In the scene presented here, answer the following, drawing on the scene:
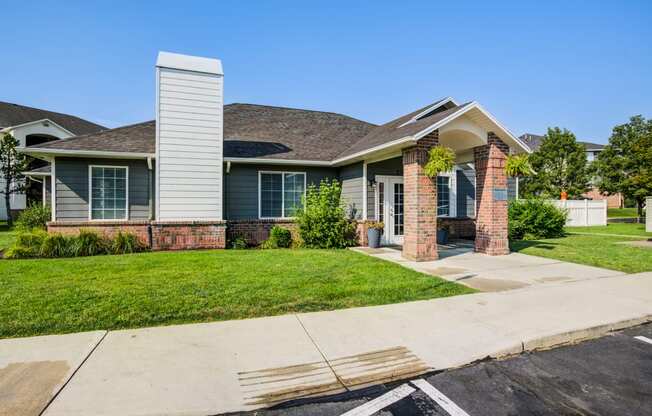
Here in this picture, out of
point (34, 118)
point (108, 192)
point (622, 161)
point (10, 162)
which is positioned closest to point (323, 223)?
point (108, 192)

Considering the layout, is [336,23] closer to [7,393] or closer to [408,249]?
[408,249]

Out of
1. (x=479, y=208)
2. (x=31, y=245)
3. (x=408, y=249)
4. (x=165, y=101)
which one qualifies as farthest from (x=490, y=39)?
(x=31, y=245)

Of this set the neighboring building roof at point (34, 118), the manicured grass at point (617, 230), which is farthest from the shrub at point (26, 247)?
the neighboring building roof at point (34, 118)

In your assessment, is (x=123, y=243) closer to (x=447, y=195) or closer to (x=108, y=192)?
(x=108, y=192)

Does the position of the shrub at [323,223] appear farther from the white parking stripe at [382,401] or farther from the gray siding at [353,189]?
the white parking stripe at [382,401]

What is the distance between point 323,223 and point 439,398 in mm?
8262

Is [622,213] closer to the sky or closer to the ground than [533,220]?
closer to the ground

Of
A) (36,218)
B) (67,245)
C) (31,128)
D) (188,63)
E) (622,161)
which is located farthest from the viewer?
(622,161)

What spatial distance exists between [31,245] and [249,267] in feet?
20.3

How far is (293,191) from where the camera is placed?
12719 mm

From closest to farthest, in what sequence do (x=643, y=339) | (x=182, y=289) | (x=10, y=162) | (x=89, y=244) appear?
(x=643, y=339)
(x=182, y=289)
(x=89, y=244)
(x=10, y=162)

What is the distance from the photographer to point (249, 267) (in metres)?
7.62

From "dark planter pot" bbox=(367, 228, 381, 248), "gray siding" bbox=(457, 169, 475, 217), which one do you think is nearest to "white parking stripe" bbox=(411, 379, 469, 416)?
"dark planter pot" bbox=(367, 228, 381, 248)

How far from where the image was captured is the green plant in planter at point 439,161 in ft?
27.2
